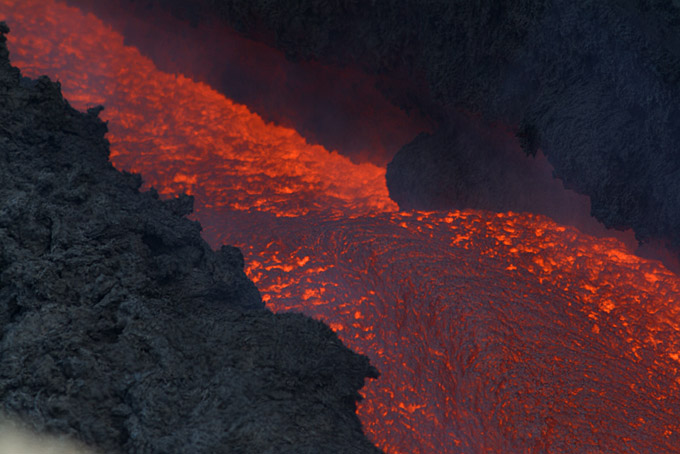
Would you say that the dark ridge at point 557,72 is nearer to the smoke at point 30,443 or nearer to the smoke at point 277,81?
the smoke at point 277,81

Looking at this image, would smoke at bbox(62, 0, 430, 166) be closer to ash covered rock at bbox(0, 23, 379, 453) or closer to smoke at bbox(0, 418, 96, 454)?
ash covered rock at bbox(0, 23, 379, 453)

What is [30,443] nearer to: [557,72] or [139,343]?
[139,343]

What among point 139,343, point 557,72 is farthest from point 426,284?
point 139,343

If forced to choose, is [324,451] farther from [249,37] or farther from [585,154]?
[249,37]

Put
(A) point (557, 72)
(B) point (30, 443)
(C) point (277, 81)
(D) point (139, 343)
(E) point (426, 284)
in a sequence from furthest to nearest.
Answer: (C) point (277, 81) → (E) point (426, 284) → (A) point (557, 72) → (D) point (139, 343) → (B) point (30, 443)

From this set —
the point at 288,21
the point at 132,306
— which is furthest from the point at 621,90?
the point at 132,306

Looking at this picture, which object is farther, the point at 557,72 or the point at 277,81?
the point at 277,81

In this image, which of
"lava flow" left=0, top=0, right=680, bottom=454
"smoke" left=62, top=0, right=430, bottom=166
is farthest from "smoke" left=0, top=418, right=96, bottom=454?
"smoke" left=62, top=0, right=430, bottom=166
